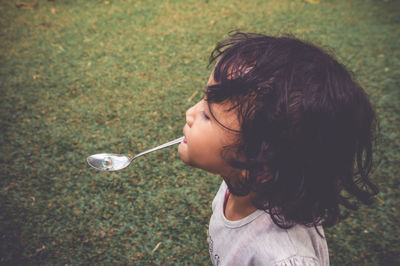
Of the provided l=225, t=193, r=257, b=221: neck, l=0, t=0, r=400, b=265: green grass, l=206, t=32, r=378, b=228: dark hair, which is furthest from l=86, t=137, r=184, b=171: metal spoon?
l=206, t=32, r=378, b=228: dark hair

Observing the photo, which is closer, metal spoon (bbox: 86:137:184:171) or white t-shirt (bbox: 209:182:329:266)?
white t-shirt (bbox: 209:182:329:266)

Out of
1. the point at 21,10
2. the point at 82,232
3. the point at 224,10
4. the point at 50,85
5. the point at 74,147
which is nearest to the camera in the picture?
the point at 82,232

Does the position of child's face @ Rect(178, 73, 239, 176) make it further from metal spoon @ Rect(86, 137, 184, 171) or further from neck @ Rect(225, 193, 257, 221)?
metal spoon @ Rect(86, 137, 184, 171)

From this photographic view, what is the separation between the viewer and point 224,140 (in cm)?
73

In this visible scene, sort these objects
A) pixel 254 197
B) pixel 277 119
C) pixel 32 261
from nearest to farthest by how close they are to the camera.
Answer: pixel 277 119 → pixel 254 197 → pixel 32 261

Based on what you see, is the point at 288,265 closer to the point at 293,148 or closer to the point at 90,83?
the point at 293,148

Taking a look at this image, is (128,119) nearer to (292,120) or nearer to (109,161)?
(109,161)

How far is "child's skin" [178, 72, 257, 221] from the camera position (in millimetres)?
715

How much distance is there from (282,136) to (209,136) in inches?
7.8

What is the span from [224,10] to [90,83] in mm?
2348

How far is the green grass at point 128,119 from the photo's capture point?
59.8 inches

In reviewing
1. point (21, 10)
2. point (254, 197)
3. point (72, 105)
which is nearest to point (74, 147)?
point (72, 105)

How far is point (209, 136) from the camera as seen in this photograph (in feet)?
2.42

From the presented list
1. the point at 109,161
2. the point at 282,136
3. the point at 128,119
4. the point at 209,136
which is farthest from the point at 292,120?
the point at 128,119
